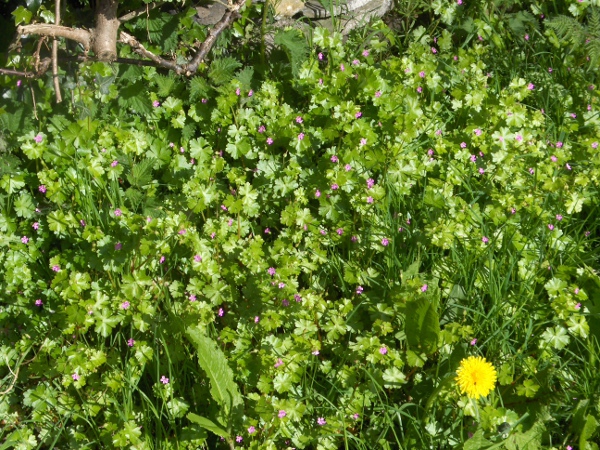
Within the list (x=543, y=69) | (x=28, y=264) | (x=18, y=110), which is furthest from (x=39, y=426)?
(x=543, y=69)

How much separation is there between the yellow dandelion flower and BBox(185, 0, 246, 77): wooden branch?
2074 mm

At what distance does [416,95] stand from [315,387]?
1708 mm

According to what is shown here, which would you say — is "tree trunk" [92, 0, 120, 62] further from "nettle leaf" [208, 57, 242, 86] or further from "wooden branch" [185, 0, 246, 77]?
"nettle leaf" [208, 57, 242, 86]

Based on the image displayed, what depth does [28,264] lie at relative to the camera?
2969 mm

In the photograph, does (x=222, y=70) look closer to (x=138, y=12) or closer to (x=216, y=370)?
(x=138, y=12)

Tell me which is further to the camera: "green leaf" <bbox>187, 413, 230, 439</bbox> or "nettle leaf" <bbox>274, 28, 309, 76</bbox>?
"nettle leaf" <bbox>274, 28, 309, 76</bbox>

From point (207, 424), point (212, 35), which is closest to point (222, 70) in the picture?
point (212, 35)

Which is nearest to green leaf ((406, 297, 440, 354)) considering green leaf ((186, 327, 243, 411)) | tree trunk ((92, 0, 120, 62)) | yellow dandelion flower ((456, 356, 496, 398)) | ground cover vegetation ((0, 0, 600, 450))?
ground cover vegetation ((0, 0, 600, 450))

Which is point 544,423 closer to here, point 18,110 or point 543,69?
point 543,69

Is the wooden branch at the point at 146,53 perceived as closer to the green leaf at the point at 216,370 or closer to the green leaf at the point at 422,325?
the green leaf at the point at 216,370

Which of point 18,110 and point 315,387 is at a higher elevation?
point 18,110

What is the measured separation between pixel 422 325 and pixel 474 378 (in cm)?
31

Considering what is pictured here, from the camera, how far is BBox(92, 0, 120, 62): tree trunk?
11.1ft

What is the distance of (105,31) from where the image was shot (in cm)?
338
